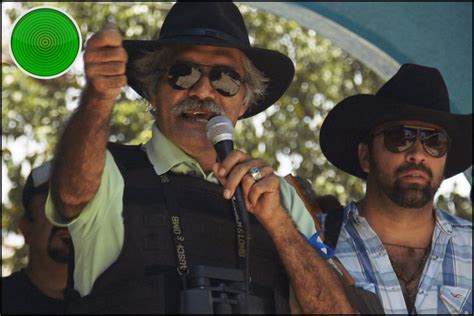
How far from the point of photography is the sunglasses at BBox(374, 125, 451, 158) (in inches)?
196

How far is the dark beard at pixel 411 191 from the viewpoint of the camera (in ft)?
16.2

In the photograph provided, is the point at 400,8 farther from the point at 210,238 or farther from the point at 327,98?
the point at 327,98

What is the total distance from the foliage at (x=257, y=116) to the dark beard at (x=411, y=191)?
532cm

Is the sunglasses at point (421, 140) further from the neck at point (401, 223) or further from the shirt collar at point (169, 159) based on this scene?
the shirt collar at point (169, 159)

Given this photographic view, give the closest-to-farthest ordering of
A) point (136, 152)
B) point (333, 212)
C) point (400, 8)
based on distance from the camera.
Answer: point (136, 152) < point (333, 212) < point (400, 8)

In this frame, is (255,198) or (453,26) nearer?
(255,198)

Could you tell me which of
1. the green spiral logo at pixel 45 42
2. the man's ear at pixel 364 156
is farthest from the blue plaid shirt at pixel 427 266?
the green spiral logo at pixel 45 42

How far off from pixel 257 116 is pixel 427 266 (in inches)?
244

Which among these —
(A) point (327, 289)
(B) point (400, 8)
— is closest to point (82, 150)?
(A) point (327, 289)

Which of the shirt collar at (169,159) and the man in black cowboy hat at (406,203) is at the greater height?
the shirt collar at (169,159)

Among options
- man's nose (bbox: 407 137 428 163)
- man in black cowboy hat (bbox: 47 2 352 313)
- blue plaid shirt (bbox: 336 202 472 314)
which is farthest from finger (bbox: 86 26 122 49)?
man's nose (bbox: 407 137 428 163)

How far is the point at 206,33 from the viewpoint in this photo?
13.2 feet

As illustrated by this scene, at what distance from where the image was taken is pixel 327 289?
Result: 3635mm

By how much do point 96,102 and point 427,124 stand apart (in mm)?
2195
